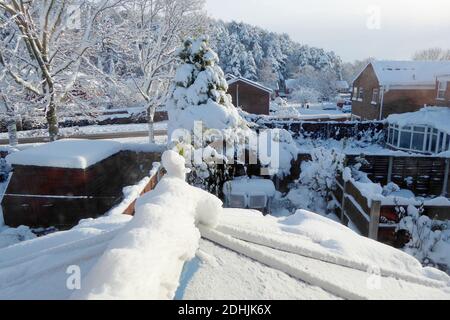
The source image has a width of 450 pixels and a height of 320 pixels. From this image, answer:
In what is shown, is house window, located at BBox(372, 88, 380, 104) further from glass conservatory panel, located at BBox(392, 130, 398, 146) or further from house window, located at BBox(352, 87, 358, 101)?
glass conservatory panel, located at BBox(392, 130, 398, 146)

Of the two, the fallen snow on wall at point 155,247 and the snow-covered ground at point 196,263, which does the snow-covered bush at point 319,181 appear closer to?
the snow-covered ground at point 196,263

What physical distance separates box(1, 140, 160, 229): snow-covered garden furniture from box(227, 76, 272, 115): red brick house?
85.6ft

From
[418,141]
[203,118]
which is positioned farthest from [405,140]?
[203,118]

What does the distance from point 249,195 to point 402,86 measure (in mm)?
20875

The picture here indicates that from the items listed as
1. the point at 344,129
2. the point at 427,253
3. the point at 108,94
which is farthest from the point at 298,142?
the point at 427,253

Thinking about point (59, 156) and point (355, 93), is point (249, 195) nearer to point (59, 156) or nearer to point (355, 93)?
point (59, 156)

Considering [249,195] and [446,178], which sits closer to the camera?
[249,195]

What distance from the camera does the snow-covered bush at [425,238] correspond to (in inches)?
297

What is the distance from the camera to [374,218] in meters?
7.86

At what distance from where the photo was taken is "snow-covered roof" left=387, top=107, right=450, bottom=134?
19.5 m

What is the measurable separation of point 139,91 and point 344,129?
46.7ft

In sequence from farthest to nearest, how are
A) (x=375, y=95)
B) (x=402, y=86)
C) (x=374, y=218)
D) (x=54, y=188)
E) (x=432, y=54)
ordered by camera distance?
(x=432, y=54)
(x=375, y=95)
(x=402, y=86)
(x=54, y=188)
(x=374, y=218)

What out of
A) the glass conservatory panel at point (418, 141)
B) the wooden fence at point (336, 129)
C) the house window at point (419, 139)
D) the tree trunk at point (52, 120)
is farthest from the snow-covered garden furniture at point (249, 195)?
the glass conservatory panel at point (418, 141)
